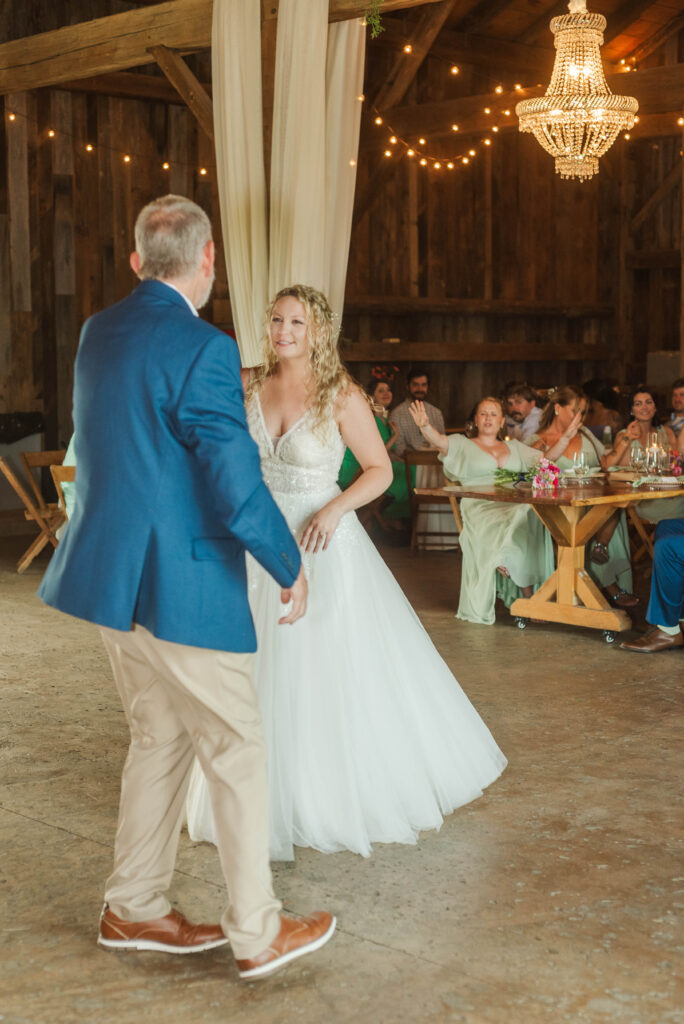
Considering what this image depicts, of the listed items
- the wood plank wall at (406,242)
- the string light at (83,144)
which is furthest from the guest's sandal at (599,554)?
the wood plank wall at (406,242)

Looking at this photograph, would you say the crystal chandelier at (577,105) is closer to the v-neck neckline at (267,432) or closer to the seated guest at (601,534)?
the seated guest at (601,534)

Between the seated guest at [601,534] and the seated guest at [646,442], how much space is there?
21cm

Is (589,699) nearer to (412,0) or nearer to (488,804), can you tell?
(488,804)

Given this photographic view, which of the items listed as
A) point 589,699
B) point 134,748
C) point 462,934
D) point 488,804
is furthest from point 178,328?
point 589,699

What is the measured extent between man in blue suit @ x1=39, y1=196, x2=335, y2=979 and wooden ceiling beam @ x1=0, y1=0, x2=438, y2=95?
4.43m

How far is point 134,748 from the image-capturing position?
8.43 ft

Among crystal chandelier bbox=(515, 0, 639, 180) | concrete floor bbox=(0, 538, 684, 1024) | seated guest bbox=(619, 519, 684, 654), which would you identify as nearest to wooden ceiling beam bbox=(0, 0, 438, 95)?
crystal chandelier bbox=(515, 0, 639, 180)

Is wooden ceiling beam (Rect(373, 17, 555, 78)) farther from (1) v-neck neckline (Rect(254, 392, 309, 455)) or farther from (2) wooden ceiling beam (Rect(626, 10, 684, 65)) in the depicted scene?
(1) v-neck neckline (Rect(254, 392, 309, 455))

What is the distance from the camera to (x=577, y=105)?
7172 millimetres

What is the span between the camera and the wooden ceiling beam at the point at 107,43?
288 inches

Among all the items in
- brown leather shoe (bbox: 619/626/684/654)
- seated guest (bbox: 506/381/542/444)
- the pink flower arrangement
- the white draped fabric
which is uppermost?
the white draped fabric

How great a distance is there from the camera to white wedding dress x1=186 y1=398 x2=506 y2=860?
125 inches

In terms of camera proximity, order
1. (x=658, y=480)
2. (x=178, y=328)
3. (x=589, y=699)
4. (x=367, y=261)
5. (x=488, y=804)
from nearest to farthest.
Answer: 1. (x=178, y=328)
2. (x=488, y=804)
3. (x=589, y=699)
4. (x=658, y=480)
5. (x=367, y=261)

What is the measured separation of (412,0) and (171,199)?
4376 millimetres
